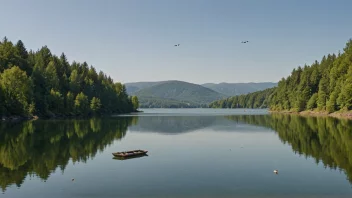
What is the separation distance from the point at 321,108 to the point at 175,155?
124 meters

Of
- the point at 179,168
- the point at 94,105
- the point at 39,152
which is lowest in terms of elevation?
the point at 179,168

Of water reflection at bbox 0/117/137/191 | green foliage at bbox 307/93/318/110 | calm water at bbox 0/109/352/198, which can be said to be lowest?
calm water at bbox 0/109/352/198

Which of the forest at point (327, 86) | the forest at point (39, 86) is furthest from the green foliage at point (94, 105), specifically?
the forest at point (327, 86)

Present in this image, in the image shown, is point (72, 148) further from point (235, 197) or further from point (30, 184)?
point (235, 197)

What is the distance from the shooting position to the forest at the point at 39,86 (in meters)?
120

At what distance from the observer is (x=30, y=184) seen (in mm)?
32906

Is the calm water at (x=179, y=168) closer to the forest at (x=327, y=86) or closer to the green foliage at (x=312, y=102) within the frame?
the forest at (x=327, y=86)

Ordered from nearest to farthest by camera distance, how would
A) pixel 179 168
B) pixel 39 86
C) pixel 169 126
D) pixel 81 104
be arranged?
1. pixel 179 168
2. pixel 169 126
3. pixel 39 86
4. pixel 81 104

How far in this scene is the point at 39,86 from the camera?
140 metres

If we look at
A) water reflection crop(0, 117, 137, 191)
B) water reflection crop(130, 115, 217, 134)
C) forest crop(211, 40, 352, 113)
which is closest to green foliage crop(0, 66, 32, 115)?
water reflection crop(130, 115, 217, 134)

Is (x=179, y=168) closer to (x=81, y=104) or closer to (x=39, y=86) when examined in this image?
(x=39, y=86)

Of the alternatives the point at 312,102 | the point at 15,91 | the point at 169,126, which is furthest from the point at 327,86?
the point at 15,91

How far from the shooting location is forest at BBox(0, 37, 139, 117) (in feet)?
395

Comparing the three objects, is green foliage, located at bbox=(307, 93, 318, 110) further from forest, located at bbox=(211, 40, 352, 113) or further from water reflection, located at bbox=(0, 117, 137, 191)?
water reflection, located at bbox=(0, 117, 137, 191)
